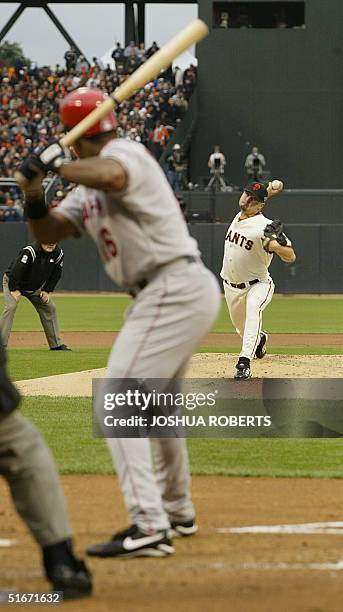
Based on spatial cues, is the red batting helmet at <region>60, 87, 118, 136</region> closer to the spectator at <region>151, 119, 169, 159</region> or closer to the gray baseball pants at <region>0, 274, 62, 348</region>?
the gray baseball pants at <region>0, 274, 62, 348</region>

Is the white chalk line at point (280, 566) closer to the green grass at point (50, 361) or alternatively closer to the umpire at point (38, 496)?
the umpire at point (38, 496)

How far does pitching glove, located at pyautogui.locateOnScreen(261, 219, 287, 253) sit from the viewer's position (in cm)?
1144

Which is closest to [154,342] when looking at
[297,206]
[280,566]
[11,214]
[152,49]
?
[280,566]

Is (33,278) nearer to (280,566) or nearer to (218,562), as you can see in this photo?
(218,562)

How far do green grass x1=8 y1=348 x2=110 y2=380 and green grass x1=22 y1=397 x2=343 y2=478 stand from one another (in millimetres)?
3384

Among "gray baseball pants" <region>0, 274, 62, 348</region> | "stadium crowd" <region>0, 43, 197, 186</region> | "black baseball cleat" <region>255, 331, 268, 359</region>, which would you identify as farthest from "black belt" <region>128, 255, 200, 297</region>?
"stadium crowd" <region>0, 43, 197, 186</region>

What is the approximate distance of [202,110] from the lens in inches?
1422

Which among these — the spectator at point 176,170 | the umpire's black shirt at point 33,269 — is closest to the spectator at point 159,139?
the spectator at point 176,170

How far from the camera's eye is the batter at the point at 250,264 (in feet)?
38.9

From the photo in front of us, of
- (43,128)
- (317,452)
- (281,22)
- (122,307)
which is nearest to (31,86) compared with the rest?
(43,128)

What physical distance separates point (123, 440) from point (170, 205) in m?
1.07

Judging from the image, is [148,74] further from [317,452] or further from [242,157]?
[242,157]

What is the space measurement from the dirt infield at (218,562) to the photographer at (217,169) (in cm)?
2622

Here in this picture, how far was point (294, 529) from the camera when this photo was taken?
5512 mm
